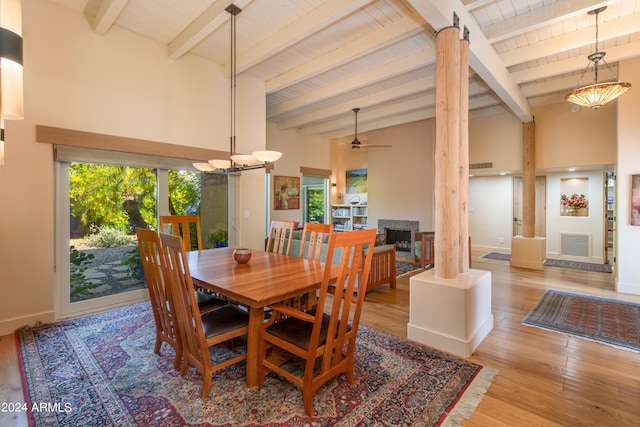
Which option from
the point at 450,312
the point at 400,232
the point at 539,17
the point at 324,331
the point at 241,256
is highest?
the point at 539,17

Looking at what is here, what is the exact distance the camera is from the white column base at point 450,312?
2533mm

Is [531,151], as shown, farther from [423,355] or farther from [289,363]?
[289,363]

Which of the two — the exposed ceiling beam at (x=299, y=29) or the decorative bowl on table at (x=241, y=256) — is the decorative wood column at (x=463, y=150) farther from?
the decorative bowl on table at (x=241, y=256)

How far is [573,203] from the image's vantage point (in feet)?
22.5

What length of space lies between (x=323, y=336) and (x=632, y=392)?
2198mm

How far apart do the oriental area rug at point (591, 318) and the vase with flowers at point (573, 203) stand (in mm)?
3623

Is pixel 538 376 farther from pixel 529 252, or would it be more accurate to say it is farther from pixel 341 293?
pixel 529 252

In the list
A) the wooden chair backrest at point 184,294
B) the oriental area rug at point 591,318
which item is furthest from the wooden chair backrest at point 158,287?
the oriental area rug at point 591,318

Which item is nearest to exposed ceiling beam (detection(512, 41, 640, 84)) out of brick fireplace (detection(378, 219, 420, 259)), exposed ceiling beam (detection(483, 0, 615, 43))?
exposed ceiling beam (detection(483, 0, 615, 43))

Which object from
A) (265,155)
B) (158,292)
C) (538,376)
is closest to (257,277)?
(158,292)

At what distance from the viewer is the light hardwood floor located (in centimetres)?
181

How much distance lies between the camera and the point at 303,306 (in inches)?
111

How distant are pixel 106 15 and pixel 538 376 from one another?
5181mm

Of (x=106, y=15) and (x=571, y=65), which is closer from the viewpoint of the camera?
(x=106, y=15)
